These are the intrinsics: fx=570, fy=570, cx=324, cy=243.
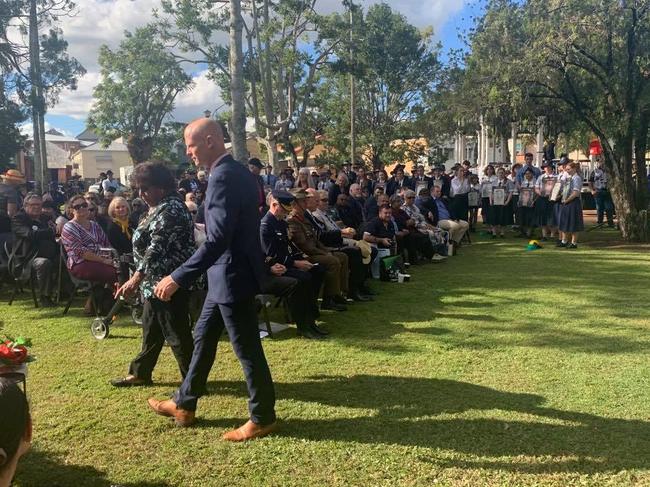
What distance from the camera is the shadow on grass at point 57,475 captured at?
3174 mm

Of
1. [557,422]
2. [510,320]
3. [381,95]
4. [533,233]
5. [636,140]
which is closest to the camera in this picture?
[557,422]

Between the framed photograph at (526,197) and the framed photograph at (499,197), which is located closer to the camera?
the framed photograph at (526,197)

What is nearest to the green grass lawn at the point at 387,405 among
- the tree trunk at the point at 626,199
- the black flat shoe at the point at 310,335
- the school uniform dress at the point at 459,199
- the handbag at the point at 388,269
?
the black flat shoe at the point at 310,335

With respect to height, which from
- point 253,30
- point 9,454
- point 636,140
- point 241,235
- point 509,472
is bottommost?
point 509,472

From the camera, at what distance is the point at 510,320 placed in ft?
21.8

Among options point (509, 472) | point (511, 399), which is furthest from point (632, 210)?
point (509, 472)

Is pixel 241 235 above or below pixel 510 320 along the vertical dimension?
above

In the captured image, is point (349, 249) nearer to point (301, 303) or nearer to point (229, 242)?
point (301, 303)

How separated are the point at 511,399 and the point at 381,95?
110 ft

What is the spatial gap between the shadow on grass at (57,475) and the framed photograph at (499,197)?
13.4 m

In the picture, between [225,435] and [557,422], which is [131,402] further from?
[557,422]

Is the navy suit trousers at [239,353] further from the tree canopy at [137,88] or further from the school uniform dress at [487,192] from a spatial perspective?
the tree canopy at [137,88]

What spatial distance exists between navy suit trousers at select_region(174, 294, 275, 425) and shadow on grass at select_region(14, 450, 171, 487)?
70 centimetres

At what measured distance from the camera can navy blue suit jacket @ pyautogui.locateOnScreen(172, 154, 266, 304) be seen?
11.0ft
